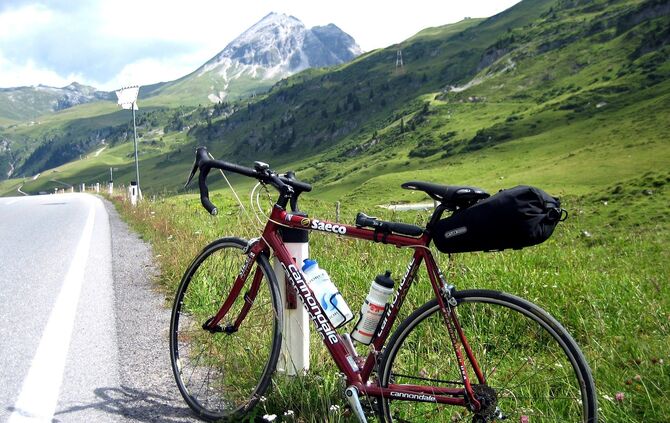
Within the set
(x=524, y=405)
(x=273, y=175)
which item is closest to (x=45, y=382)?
(x=273, y=175)

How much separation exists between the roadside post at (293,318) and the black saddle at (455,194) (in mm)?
961

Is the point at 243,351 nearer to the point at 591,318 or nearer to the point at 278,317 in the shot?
the point at 278,317

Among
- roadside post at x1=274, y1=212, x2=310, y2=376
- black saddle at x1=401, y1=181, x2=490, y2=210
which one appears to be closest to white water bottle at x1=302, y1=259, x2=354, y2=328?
roadside post at x1=274, y1=212, x2=310, y2=376

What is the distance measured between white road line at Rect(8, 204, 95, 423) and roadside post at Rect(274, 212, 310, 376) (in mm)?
1612

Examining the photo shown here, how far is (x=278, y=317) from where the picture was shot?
3.40 m

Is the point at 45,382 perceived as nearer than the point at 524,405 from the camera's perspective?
No

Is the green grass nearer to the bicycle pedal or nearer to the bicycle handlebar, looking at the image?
the bicycle pedal

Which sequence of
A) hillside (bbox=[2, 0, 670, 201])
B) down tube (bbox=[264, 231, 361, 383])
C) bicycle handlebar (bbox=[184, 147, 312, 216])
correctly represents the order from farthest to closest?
hillside (bbox=[2, 0, 670, 201]), bicycle handlebar (bbox=[184, 147, 312, 216]), down tube (bbox=[264, 231, 361, 383])

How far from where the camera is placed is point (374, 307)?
3080 mm

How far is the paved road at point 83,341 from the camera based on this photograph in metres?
3.82

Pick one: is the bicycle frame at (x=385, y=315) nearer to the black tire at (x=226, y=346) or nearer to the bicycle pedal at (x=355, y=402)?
the bicycle pedal at (x=355, y=402)

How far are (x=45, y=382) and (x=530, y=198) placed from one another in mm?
3761

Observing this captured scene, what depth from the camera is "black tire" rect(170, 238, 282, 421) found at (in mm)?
3492

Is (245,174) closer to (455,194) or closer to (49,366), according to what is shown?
(455,194)
